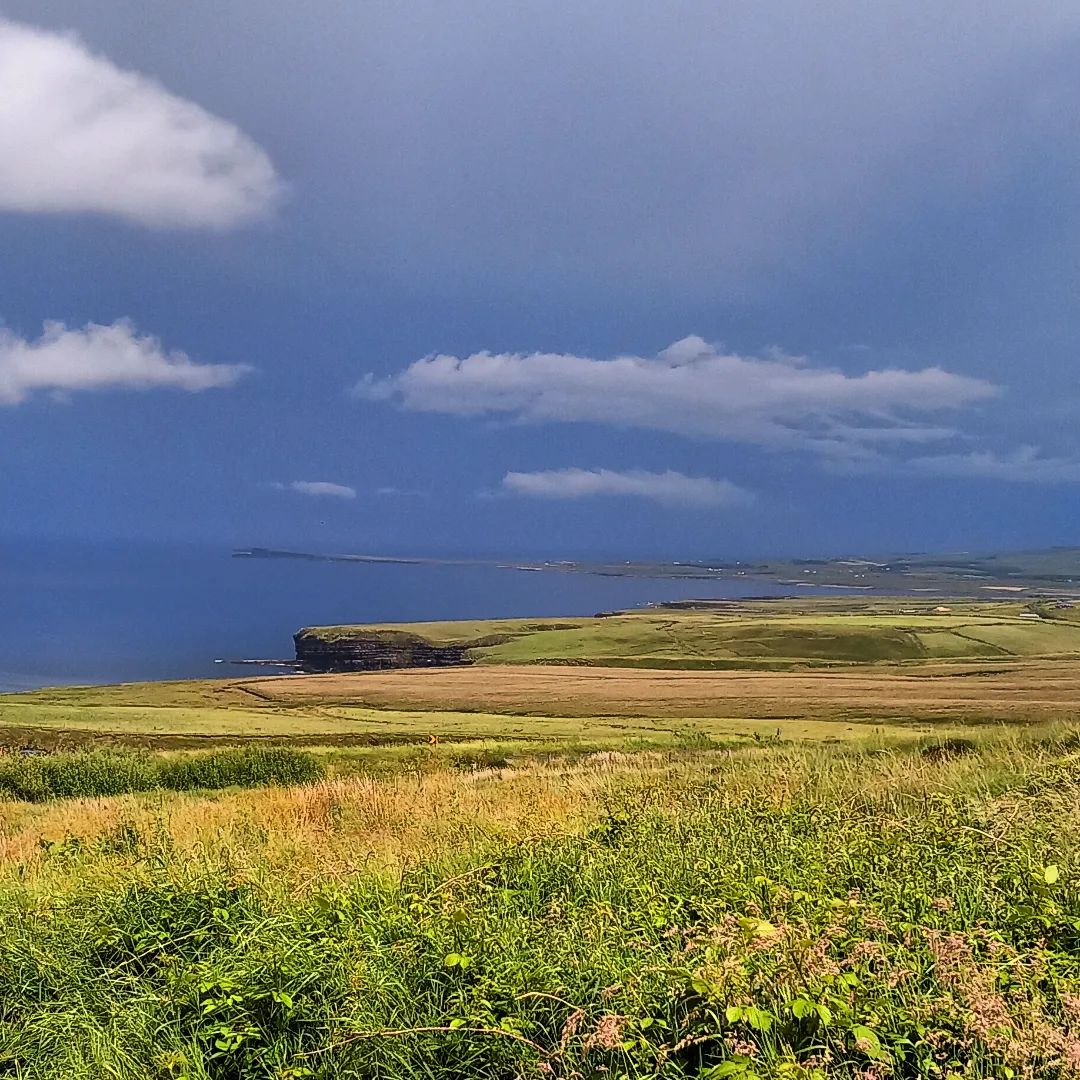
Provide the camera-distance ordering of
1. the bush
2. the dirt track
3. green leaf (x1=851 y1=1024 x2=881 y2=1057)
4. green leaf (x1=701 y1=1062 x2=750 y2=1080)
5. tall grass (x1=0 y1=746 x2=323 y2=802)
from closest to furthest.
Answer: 1. green leaf (x1=701 y1=1062 x2=750 y2=1080)
2. green leaf (x1=851 y1=1024 x2=881 y2=1057)
3. tall grass (x1=0 y1=746 x2=323 y2=802)
4. the bush
5. the dirt track

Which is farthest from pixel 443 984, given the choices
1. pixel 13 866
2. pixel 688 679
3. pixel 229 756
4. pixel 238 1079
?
pixel 688 679

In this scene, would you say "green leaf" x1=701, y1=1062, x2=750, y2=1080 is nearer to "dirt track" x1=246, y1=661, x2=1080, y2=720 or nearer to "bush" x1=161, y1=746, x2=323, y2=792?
"bush" x1=161, y1=746, x2=323, y2=792

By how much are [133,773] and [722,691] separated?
A: 46.2 metres

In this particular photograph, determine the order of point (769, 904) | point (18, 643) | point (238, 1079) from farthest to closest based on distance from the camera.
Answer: point (18, 643)
point (769, 904)
point (238, 1079)

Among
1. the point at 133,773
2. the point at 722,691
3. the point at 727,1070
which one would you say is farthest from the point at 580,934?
the point at 722,691

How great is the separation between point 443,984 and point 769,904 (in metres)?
2.09

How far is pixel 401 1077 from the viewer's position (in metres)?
4.45

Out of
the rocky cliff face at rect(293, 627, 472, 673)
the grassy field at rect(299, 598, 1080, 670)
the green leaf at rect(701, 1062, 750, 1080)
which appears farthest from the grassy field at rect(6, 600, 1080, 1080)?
the rocky cliff face at rect(293, 627, 472, 673)

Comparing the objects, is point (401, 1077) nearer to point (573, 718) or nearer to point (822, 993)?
point (822, 993)

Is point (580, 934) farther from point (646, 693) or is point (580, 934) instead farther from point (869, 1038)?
point (646, 693)

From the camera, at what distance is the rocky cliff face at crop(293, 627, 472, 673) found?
123000 mm

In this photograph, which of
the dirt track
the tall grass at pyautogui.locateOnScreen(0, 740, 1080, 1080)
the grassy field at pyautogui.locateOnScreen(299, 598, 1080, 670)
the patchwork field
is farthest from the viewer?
the grassy field at pyautogui.locateOnScreen(299, 598, 1080, 670)

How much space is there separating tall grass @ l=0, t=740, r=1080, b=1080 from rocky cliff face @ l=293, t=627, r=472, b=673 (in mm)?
110345

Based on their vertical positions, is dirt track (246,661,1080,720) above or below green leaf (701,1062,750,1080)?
below
